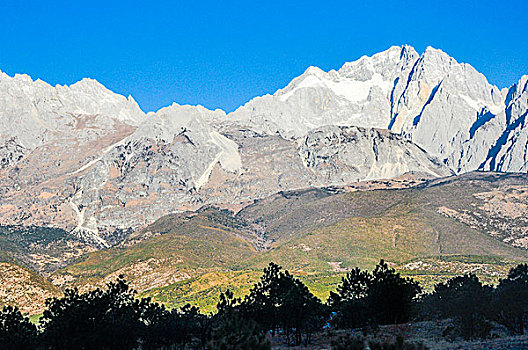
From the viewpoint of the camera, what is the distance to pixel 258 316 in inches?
4365

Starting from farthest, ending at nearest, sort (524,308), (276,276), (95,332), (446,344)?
1. (276,276)
2. (95,332)
3. (524,308)
4. (446,344)

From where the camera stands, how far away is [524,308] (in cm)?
7062

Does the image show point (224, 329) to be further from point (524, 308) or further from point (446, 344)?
point (524, 308)

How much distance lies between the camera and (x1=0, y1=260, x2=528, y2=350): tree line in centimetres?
6662

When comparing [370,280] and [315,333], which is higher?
[370,280]

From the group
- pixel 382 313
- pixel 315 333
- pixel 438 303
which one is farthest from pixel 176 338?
pixel 438 303

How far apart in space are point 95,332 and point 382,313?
59.3m

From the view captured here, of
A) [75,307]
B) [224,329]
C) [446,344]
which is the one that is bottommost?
[446,344]

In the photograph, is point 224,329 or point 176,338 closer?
point 224,329

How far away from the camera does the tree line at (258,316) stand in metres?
66.6

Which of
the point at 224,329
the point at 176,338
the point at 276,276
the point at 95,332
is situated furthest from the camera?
the point at 176,338

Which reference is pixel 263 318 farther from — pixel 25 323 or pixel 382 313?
pixel 25 323

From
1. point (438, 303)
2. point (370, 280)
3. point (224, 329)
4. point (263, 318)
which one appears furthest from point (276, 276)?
point (224, 329)

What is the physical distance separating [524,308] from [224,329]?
160 ft
